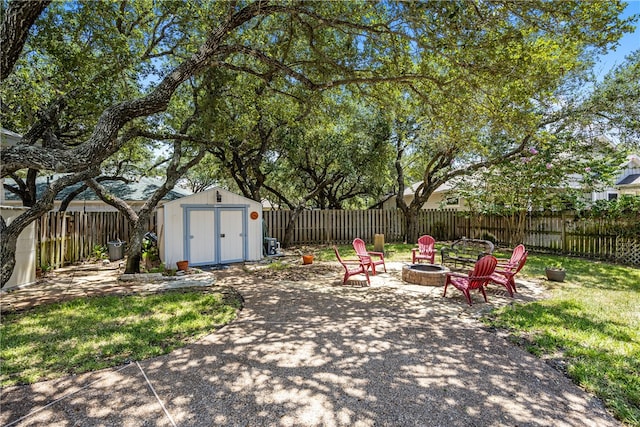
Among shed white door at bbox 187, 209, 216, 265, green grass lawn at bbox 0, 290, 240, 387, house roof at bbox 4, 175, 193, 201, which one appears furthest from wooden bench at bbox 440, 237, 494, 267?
house roof at bbox 4, 175, 193, 201

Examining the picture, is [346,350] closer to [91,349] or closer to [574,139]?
[91,349]

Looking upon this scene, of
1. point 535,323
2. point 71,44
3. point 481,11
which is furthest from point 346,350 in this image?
point 71,44

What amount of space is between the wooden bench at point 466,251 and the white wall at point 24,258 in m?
9.45

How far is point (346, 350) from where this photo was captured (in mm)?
3605

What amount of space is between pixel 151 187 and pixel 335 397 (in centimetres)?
1779

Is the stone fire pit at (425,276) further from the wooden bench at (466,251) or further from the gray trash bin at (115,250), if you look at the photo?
the gray trash bin at (115,250)

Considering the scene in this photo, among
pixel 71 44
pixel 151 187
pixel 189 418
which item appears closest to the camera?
pixel 189 418

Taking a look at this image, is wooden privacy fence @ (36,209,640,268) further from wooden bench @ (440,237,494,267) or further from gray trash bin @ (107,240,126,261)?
wooden bench @ (440,237,494,267)

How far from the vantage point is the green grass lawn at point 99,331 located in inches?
128

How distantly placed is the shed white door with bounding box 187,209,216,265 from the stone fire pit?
558cm

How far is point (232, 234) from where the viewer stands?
32.2ft

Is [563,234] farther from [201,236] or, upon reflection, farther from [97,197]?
[97,197]

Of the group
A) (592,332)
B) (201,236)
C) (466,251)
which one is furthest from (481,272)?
(201,236)

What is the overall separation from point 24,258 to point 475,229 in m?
15.1
